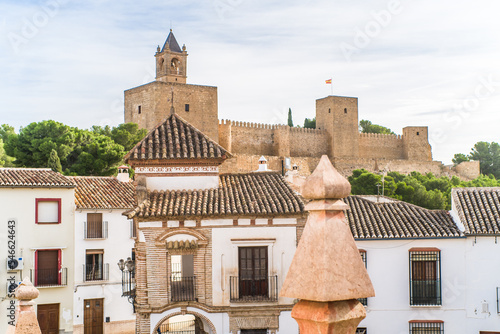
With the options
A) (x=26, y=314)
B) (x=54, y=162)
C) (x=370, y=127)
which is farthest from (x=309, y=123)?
(x=26, y=314)

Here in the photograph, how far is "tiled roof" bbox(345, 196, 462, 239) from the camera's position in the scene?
16.3 metres

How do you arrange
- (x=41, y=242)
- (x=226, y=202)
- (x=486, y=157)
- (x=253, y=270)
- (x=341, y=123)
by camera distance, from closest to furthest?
(x=253, y=270) < (x=226, y=202) < (x=41, y=242) < (x=341, y=123) < (x=486, y=157)

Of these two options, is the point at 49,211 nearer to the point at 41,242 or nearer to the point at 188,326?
the point at 41,242

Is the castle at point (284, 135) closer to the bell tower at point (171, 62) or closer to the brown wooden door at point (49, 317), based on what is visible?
the bell tower at point (171, 62)

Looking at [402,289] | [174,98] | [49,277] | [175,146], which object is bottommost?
[49,277]

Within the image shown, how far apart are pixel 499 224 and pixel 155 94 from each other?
4555 cm

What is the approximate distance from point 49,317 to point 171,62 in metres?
40.3

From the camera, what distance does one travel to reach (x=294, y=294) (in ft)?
10.7

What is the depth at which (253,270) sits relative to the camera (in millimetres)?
14398

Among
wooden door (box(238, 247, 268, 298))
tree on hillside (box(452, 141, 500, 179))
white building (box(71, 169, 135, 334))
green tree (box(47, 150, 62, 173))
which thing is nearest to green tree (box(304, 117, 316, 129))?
tree on hillside (box(452, 141, 500, 179))

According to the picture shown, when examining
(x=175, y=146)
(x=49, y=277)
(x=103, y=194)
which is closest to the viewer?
(x=175, y=146)

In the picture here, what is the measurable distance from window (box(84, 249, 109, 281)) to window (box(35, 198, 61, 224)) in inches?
68.4

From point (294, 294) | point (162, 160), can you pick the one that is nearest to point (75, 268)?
point (162, 160)

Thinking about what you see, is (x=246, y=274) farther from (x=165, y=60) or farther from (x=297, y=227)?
(x=165, y=60)
